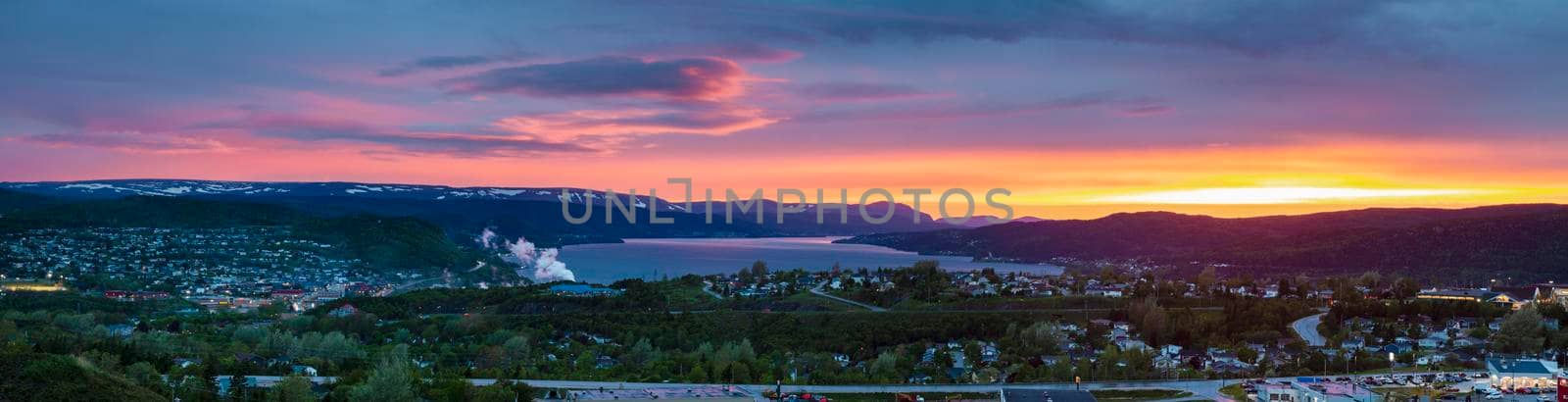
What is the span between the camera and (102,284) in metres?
45.2

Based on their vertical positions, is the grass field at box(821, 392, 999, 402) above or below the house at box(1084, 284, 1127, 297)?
below

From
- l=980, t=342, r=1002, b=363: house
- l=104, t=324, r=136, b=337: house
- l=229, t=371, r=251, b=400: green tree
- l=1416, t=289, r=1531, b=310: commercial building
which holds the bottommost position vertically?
l=980, t=342, r=1002, b=363: house

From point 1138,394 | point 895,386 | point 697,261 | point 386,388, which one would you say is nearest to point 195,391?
point 386,388

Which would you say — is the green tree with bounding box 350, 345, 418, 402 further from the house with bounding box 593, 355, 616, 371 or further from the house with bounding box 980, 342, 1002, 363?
the house with bounding box 980, 342, 1002, 363

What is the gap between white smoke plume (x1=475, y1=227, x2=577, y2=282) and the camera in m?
74.7

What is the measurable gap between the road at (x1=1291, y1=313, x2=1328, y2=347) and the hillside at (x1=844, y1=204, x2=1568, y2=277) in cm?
2310

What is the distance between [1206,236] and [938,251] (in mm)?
37142

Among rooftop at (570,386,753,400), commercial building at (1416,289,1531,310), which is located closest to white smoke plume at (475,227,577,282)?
rooftop at (570,386,753,400)

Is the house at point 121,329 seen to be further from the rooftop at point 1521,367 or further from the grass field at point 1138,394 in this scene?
the rooftop at point 1521,367

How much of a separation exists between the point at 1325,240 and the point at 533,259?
61.8m

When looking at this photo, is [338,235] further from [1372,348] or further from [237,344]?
[1372,348]

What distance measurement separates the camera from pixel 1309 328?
3906 centimetres

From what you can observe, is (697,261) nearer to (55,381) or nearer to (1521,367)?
(1521,367)

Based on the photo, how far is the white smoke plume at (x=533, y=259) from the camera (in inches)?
2942
